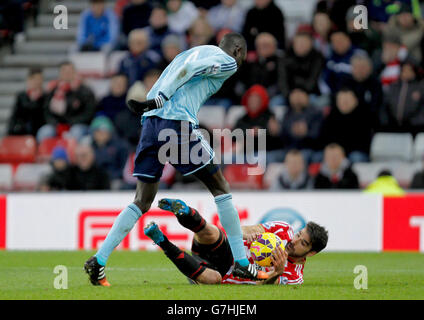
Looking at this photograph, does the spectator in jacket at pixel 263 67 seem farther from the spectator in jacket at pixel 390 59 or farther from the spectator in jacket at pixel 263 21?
the spectator in jacket at pixel 390 59

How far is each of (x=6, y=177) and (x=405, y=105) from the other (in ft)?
22.0

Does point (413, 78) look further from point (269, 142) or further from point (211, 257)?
point (211, 257)

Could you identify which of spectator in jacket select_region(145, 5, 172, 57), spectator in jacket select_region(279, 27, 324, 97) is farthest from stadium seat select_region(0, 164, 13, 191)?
spectator in jacket select_region(279, 27, 324, 97)

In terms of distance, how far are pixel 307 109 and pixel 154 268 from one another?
16.7 feet

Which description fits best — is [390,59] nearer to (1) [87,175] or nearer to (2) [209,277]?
(1) [87,175]

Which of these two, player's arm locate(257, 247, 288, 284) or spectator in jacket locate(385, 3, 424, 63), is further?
spectator in jacket locate(385, 3, 424, 63)

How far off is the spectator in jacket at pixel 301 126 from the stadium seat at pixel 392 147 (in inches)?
37.8

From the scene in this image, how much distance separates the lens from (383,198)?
11797mm

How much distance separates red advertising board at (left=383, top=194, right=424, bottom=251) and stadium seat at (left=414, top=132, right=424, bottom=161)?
1.55 metres

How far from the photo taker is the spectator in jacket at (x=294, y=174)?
12492 millimetres

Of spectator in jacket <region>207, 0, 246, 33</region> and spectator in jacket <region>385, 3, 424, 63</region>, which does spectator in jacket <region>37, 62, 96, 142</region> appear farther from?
spectator in jacket <region>385, 3, 424, 63</region>

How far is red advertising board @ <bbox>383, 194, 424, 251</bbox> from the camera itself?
1163 centimetres

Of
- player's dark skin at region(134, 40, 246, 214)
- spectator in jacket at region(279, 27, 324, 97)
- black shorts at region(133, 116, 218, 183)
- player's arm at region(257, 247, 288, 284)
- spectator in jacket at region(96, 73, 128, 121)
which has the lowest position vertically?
player's arm at region(257, 247, 288, 284)

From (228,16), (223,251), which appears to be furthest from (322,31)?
(223,251)
